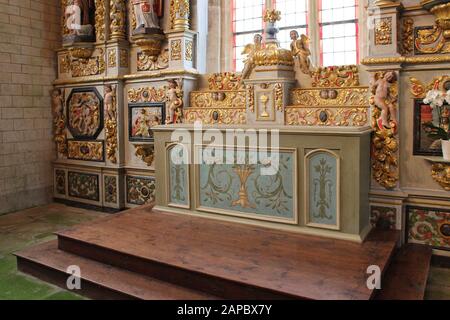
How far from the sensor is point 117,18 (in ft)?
19.0

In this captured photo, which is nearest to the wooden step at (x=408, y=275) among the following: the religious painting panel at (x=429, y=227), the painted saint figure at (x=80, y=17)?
the religious painting panel at (x=429, y=227)

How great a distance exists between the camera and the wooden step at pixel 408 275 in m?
2.97

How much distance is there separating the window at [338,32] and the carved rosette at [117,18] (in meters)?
2.69

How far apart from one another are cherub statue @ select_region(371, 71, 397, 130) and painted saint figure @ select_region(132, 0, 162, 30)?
2918 mm

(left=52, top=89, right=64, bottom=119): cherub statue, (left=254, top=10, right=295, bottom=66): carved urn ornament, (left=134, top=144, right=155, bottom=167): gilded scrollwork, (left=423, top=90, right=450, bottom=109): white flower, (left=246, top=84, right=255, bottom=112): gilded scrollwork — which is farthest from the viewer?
(left=52, top=89, right=64, bottom=119): cherub statue

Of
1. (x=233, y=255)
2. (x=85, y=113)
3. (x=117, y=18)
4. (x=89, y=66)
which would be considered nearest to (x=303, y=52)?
(x=233, y=255)

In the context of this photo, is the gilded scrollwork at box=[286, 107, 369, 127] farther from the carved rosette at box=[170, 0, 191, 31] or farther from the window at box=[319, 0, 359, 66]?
the carved rosette at box=[170, 0, 191, 31]

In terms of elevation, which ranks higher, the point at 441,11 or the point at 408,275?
the point at 441,11

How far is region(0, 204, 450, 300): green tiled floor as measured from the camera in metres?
3.36

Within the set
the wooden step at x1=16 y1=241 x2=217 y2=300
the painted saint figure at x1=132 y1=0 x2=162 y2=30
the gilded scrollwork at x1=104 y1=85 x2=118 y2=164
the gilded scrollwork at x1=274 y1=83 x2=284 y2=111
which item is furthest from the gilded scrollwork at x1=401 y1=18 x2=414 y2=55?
the gilded scrollwork at x1=104 y1=85 x2=118 y2=164

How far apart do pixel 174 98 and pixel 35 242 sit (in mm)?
2344

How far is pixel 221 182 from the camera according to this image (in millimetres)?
4254

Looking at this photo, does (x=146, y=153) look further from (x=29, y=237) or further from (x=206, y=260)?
(x=206, y=260)

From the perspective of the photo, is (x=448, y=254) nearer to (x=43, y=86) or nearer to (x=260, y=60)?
(x=260, y=60)
